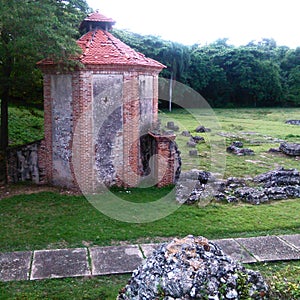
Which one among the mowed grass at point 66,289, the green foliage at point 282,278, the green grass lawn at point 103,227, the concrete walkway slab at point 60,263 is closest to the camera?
the green foliage at point 282,278

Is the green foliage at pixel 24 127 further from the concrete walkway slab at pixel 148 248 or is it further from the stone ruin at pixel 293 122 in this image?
the stone ruin at pixel 293 122

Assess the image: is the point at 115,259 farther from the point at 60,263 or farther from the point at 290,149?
the point at 290,149

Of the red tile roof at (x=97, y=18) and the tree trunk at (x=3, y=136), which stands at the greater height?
the red tile roof at (x=97, y=18)

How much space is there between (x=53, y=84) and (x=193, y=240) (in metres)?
9.68

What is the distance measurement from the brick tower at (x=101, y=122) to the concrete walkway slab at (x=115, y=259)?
4.48 meters

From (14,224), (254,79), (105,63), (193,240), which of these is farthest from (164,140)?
(254,79)

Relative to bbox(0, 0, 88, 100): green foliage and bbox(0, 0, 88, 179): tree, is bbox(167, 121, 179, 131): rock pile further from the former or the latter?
bbox(0, 0, 88, 100): green foliage

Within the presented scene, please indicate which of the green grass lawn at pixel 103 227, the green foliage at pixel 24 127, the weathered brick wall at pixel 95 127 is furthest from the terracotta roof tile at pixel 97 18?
the green grass lawn at pixel 103 227

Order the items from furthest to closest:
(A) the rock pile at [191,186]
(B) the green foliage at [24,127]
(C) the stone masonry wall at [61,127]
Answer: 1. (B) the green foliage at [24,127]
2. (C) the stone masonry wall at [61,127]
3. (A) the rock pile at [191,186]

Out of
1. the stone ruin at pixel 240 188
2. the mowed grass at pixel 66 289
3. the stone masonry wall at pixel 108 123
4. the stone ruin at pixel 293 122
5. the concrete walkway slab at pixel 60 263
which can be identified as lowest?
the mowed grass at pixel 66 289

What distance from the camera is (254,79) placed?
52.8m

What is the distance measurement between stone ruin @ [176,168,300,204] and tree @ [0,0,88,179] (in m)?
5.95

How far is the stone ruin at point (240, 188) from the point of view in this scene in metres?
13.5

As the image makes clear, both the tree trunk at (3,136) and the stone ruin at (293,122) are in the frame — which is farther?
the stone ruin at (293,122)
